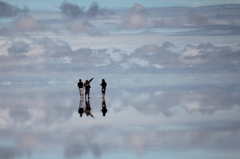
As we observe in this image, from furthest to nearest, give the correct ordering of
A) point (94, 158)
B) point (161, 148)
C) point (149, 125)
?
point (149, 125) → point (161, 148) → point (94, 158)

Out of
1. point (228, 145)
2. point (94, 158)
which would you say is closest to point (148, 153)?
point (94, 158)

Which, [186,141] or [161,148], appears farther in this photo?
[186,141]

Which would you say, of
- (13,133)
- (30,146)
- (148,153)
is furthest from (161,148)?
(13,133)

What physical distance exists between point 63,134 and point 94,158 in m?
4.47

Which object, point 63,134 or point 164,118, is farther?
point 164,118

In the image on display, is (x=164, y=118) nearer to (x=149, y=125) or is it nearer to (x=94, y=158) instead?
(x=149, y=125)

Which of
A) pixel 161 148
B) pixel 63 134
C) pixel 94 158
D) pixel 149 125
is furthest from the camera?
pixel 149 125

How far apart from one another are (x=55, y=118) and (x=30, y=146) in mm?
8076

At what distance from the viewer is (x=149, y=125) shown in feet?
66.0

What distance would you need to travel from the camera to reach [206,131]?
17922 mm

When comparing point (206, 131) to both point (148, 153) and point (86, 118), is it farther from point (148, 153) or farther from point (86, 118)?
point (86, 118)

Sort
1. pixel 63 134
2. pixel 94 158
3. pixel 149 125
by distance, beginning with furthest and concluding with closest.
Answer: pixel 149 125 < pixel 63 134 < pixel 94 158

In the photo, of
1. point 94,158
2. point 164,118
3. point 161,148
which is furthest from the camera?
point 164,118

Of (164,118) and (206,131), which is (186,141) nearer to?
(206,131)
